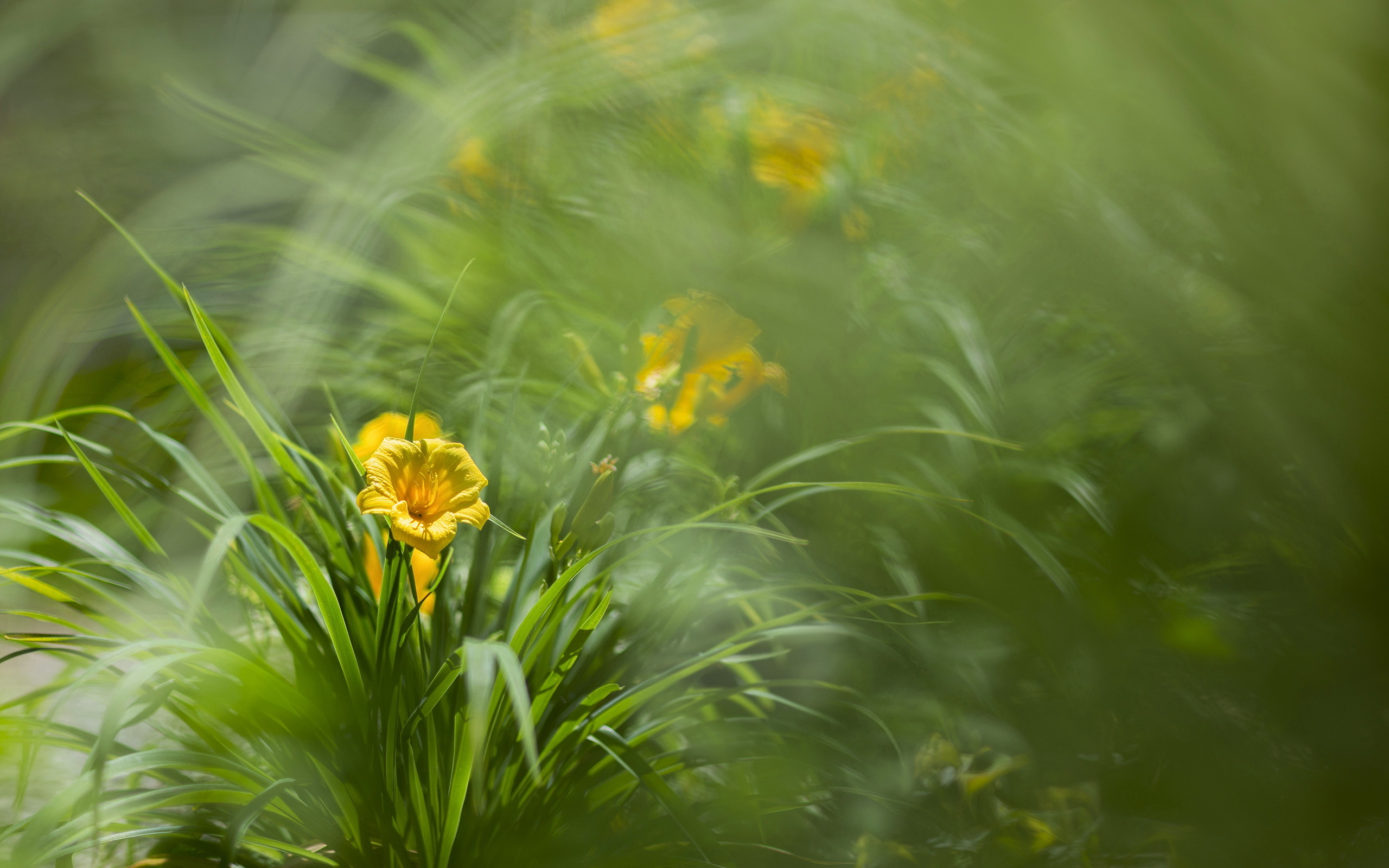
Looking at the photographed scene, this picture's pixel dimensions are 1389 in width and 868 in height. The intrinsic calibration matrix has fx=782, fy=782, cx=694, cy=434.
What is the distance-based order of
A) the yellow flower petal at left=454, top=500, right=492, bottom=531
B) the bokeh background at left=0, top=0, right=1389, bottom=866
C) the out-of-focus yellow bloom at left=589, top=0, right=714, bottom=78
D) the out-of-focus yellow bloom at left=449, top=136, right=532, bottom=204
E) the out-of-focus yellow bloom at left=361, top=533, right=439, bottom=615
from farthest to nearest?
the out-of-focus yellow bloom at left=449, top=136, right=532, bottom=204
the out-of-focus yellow bloom at left=589, top=0, right=714, bottom=78
the out-of-focus yellow bloom at left=361, top=533, right=439, bottom=615
the yellow flower petal at left=454, top=500, right=492, bottom=531
the bokeh background at left=0, top=0, right=1389, bottom=866

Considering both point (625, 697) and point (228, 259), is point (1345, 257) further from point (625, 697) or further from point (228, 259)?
point (228, 259)

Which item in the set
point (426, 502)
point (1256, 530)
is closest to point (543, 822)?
point (426, 502)

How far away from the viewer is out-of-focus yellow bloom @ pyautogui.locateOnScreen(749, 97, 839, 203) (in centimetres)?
62

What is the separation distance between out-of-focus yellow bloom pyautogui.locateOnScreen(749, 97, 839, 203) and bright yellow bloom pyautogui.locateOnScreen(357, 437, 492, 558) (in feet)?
1.19

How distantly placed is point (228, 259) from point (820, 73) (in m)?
0.73

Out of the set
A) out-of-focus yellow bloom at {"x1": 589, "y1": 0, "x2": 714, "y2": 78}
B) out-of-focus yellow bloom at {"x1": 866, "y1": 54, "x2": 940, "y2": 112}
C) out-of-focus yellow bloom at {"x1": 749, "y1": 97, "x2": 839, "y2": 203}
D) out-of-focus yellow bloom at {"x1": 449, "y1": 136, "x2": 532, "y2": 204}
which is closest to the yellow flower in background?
out-of-focus yellow bloom at {"x1": 449, "y1": 136, "x2": 532, "y2": 204}

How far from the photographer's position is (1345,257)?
295mm

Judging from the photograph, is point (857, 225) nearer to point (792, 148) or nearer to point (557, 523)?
point (792, 148)

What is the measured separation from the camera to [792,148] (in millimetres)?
638

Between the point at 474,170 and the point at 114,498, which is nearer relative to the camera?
the point at 114,498

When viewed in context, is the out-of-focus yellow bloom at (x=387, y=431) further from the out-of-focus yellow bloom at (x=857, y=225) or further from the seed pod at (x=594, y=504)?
the out-of-focus yellow bloom at (x=857, y=225)

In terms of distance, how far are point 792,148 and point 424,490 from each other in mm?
405

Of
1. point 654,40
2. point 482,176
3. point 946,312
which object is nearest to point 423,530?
point 946,312

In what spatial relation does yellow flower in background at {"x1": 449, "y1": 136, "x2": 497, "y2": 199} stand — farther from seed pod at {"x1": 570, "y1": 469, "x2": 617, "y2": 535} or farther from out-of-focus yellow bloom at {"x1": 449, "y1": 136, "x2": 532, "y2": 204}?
seed pod at {"x1": 570, "y1": 469, "x2": 617, "y2": 535}
